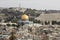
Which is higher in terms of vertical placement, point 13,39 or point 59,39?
point 13,39

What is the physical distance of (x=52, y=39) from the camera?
31.3 feet

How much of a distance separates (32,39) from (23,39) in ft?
0.91

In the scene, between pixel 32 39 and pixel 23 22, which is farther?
pixel 23 22

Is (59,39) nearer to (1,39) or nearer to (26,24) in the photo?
(1,39)

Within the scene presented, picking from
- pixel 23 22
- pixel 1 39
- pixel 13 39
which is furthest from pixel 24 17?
pixel 13 39

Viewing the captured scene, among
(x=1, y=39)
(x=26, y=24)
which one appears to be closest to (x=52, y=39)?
(x=1, y=39)

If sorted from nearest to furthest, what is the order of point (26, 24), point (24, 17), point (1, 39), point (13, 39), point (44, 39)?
point (13, 39) < point (1, 39) < point (44, 39) < point (24, 17) < point (26, 24)

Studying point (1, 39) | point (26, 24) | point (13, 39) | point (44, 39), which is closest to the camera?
point (13, 39)

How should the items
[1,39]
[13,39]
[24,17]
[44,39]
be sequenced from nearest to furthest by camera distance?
1. [13,39]
2. [1,39]
3. [44,39]
4. [24,17]

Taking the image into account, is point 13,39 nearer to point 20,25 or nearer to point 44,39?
point 44,39

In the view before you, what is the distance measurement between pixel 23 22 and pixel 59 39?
505 cm

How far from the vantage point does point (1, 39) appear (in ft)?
28.1

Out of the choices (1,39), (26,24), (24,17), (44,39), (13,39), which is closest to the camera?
(13,39)

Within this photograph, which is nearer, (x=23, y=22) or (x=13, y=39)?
(x=13, y=39)
